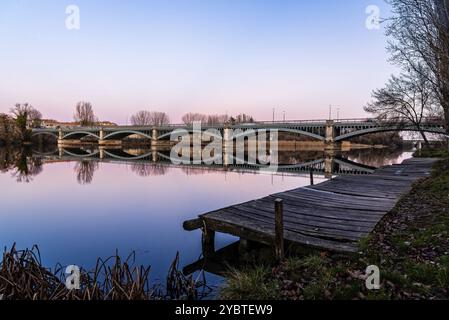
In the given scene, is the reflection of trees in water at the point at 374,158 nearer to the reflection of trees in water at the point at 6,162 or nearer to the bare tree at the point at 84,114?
the reflection of trees in water at the point at 6,162

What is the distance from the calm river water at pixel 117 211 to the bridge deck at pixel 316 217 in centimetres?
123

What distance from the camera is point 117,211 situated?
14719 millimetres

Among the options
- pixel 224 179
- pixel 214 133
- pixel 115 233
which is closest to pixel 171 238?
pixel 115 233

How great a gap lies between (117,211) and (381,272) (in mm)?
12438

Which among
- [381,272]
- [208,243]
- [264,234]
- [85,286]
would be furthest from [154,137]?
[381,272]

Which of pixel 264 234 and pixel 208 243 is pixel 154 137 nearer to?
pixel 208 243

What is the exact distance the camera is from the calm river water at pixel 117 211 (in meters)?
9.30

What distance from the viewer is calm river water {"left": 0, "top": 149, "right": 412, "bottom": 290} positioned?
9.30m

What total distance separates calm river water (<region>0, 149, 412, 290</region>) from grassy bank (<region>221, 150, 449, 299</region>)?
2.05 meters

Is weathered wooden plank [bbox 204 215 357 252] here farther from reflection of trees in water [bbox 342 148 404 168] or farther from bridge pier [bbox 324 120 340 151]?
bridge pier [bbox 324 120 340 151]

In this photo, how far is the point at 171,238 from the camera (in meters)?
10.4

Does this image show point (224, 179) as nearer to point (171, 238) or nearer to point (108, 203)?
point (108, 203)

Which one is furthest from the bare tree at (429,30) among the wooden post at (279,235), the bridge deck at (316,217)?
the wooden post at (279,235)

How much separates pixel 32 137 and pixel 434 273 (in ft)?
326
